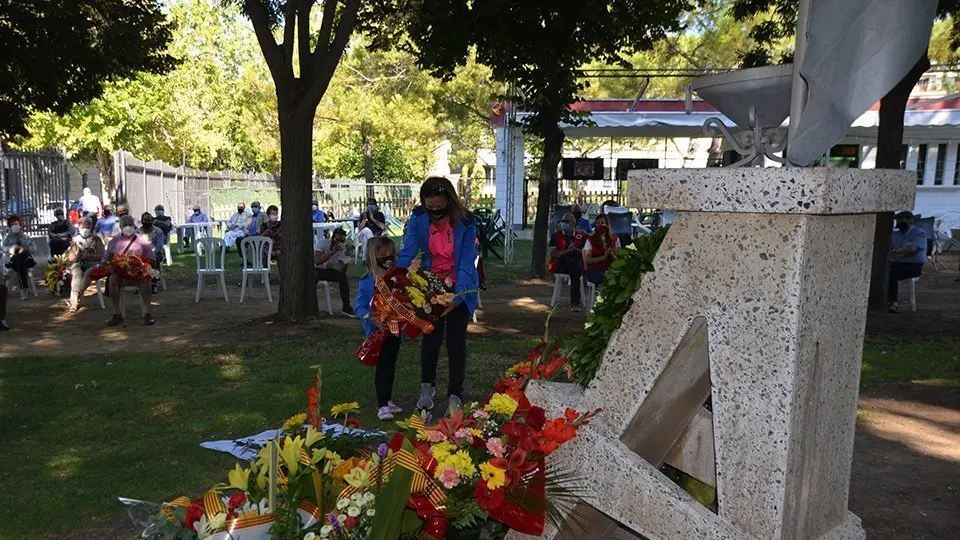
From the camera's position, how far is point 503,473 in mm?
2357

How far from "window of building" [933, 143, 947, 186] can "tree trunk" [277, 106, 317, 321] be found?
2047 cm

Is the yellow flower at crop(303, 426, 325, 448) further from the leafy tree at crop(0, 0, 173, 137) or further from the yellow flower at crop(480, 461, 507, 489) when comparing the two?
the leafy tree at crop(0, 0, 173, 137)

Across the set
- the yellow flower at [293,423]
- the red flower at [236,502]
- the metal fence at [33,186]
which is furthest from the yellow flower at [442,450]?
the metal fence at [33,186]

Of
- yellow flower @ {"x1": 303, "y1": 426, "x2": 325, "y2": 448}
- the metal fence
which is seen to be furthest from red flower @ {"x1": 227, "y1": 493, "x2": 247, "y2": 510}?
the metal fence

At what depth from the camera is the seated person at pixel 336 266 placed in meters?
10.8

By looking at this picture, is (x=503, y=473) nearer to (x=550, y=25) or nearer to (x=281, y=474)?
(x=281, y=474)

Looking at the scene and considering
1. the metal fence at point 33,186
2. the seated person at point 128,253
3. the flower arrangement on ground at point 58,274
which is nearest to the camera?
the seated person at point 128,253

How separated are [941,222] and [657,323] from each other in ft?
67.4

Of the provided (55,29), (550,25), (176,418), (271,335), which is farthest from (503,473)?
(55,29)

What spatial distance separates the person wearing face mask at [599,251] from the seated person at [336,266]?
319 cm

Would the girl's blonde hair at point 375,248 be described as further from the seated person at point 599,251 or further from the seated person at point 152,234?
the seated person at point 152,234

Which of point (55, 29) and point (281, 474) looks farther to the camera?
point (55, 29)

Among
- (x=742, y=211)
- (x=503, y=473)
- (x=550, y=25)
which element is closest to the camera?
(x=742, y=211)

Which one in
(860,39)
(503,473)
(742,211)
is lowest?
(503,473)
